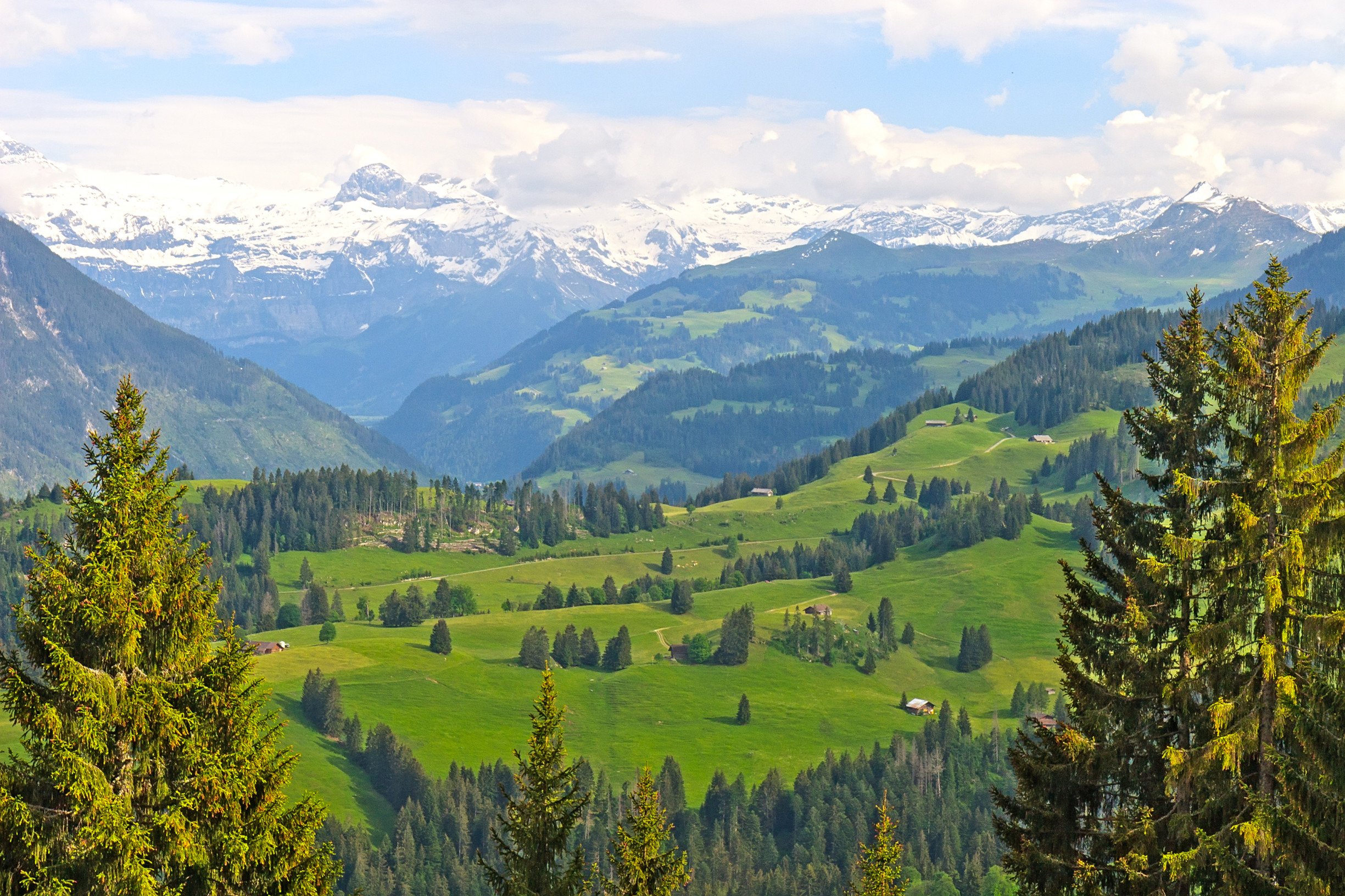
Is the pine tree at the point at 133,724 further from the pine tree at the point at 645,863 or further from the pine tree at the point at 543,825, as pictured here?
the pine tree at the point at 645,863

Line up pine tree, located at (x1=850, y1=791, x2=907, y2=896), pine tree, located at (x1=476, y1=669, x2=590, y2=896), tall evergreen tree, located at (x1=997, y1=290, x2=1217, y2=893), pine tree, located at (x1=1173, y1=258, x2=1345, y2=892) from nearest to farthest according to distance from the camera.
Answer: pine tree, located at (x1=1173, y1=258, x2=1345, y2=892), tall evergreen tree, located at (x1=997, y1=290, x2=1217, y2=893), pine tree, located at (x1=476, y1=669, x2=590, y2=896), pine tree, located at (x1=850, y1=791, x2=907, y2=896)

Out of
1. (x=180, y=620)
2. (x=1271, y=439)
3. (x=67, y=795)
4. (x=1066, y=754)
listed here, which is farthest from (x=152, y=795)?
(x=1271, y=439)

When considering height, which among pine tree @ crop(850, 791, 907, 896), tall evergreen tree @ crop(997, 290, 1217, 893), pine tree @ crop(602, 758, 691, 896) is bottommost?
pine tree @ crop(850, 791, 907, 896)

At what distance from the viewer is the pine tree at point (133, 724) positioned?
29031 millimetres

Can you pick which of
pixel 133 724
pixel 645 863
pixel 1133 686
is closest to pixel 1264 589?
pixel 1133 686

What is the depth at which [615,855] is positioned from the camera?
131 feet

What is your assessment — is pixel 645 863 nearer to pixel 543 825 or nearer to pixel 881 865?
pixel 543 825

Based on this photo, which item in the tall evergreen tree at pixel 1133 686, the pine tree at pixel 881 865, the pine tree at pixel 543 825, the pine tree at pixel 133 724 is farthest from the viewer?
the pine tree at pixel 881 865

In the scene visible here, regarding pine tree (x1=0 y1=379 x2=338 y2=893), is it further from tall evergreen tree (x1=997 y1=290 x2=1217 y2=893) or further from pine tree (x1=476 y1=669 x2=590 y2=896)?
tall evergreen tree (x1=997 y1=290 x2=1217 y2=893)

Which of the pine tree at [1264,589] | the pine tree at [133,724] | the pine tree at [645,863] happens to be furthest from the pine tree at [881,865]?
the pine tree at [133,724]

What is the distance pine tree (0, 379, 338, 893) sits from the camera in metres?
29.0

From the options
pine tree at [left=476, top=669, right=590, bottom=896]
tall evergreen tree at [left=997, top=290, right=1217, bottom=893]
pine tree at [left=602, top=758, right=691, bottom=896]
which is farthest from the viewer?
pine tree at [left=602, top=758, right=691, bottom=896]

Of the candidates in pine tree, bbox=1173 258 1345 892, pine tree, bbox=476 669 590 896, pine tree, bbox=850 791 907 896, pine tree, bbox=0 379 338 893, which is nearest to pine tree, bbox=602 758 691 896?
pine tree, bbox=476 669 590 896

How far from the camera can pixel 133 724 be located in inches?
1184
